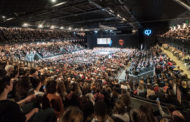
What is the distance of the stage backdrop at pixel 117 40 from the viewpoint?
1050 inches

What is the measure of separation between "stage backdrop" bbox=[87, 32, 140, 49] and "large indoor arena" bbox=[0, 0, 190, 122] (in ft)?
5.49

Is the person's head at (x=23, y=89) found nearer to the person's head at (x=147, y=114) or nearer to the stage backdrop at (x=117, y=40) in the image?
the person's head at (x=147, y=114)

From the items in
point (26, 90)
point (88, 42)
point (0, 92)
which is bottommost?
point (26, 90)

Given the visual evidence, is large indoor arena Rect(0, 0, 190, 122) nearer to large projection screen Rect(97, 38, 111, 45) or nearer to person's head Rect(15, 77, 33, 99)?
person's head Rect(15, 77, 33, 99)

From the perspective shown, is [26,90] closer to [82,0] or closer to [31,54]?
[82,0]

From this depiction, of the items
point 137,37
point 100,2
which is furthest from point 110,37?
point 100,2

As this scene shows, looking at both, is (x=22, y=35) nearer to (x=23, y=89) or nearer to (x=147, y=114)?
(x=23, y=89)

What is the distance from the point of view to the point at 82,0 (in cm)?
643

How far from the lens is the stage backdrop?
26.7 metres

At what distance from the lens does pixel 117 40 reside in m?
29.5

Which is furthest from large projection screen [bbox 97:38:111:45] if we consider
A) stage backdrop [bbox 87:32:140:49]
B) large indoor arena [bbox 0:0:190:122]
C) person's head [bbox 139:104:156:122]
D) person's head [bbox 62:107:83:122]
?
person's head [bbox 62:107:83:122]

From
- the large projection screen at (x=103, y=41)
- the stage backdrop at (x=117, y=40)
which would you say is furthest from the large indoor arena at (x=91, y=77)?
the large projection screen at (x=103, y=41)

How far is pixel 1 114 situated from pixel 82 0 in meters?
6.77

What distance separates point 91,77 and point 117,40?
23.5 meters
